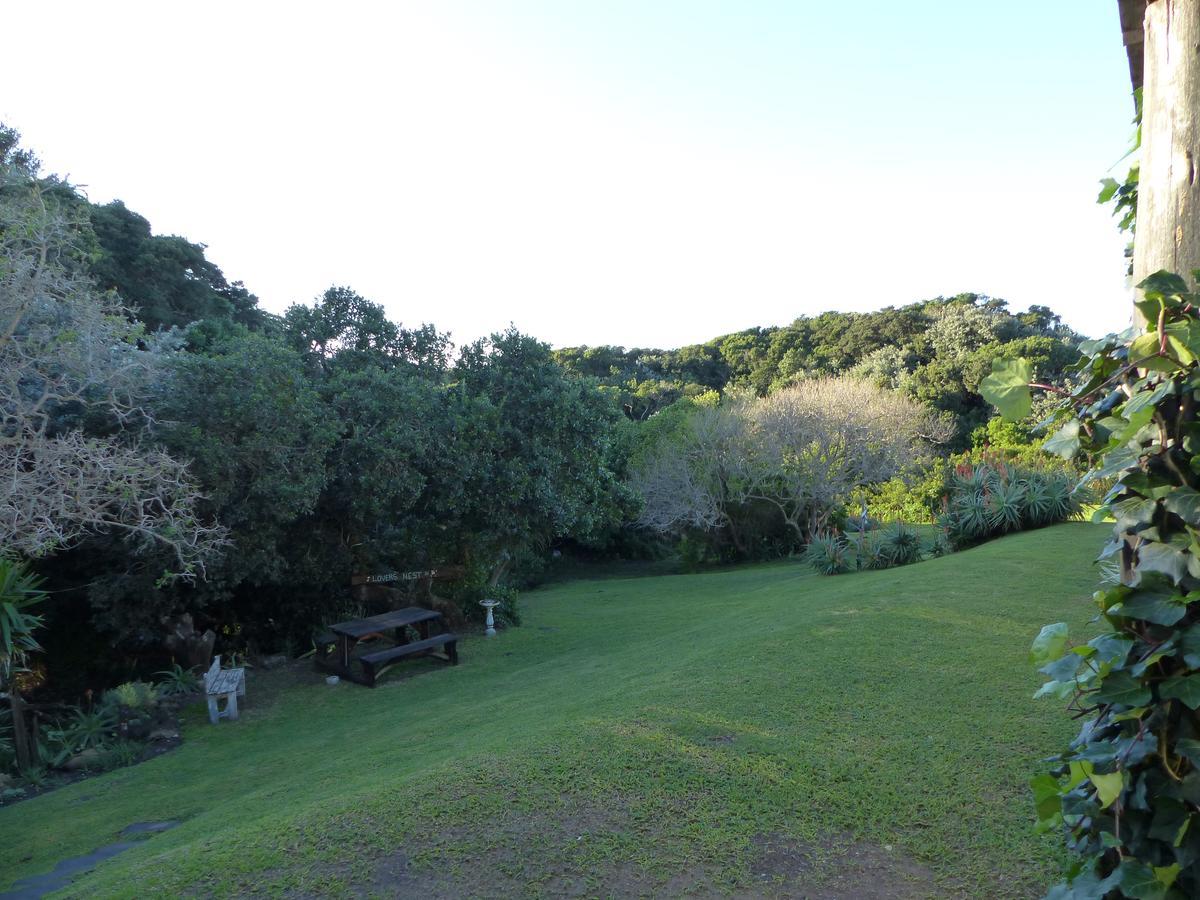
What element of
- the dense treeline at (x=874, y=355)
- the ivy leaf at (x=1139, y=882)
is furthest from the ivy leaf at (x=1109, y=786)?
the dense treeline at (x=874, y=355)

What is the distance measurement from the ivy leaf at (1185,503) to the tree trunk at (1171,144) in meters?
0.58

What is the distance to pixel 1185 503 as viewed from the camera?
194 centimetres

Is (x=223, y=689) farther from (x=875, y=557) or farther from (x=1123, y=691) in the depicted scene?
(x=875, y=557)

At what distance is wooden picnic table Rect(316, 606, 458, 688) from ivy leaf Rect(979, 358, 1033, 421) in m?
8.65

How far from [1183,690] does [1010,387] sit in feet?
2.78

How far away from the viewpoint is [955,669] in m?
5.98

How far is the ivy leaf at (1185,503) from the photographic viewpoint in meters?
1.92

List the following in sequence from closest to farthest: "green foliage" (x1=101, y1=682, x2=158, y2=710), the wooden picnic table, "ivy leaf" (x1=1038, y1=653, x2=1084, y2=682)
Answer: "ivy leaf" (x1=1038, y1=653, x2=1084, y2=682)
"green foliage" (x1=101, y1=682, x2=158, y2=710)
the wooden picnic table

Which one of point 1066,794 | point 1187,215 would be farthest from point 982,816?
point 1187,215

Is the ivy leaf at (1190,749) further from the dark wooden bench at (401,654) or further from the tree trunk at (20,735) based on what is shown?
the tree trunk at (20,735)

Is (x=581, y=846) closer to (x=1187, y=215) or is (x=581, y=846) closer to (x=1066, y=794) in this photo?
(x=1066, y=794)

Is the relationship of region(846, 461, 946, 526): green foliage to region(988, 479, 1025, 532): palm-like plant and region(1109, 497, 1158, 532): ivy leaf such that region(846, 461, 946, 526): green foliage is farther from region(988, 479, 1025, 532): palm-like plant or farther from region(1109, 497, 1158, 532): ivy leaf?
region(1109, 497, 1158, 532): ivy leaf

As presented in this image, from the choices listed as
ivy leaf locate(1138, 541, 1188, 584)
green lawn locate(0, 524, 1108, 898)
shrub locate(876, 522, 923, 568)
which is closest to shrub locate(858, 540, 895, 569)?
shrub locate(876, 522, 923, 568)

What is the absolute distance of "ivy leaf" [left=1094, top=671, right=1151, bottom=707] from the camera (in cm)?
202
